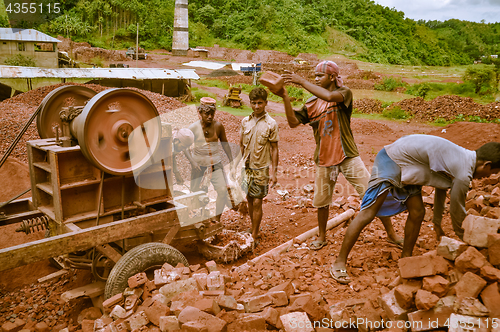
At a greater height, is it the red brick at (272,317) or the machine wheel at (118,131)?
the machine wheel at (118,131)

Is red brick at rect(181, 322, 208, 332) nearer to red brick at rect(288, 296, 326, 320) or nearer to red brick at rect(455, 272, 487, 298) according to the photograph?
red brick at rect(288, 296, 326, 320)

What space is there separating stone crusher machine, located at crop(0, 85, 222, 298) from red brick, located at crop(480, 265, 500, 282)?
8.93 ft

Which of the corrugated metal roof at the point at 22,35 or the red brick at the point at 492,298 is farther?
the corrugated metal roof at the point at 22,35

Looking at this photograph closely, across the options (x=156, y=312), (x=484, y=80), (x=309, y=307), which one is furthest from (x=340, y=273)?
(x=484, y=80)

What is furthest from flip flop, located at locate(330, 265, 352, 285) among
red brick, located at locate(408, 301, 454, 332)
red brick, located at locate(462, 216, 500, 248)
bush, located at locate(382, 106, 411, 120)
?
bush, located at locate(382, 106, 411, 120)

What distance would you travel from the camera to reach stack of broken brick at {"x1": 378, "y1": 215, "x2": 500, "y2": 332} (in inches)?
95.5

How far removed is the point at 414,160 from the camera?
330 cm

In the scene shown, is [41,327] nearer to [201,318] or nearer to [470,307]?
[201,318]

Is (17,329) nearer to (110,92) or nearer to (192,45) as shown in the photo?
(110,92)

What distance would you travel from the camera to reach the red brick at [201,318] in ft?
8.88

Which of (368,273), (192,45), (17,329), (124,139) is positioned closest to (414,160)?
(368,273)

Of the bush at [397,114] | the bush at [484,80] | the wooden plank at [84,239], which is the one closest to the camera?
the wooden plank at [84,239]

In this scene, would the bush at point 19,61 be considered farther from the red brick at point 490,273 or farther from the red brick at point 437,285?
the red brick at point 490,273

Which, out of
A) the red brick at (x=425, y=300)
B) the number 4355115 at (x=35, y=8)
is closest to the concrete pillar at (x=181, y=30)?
the number 4355115 at (x=35, y=8)
